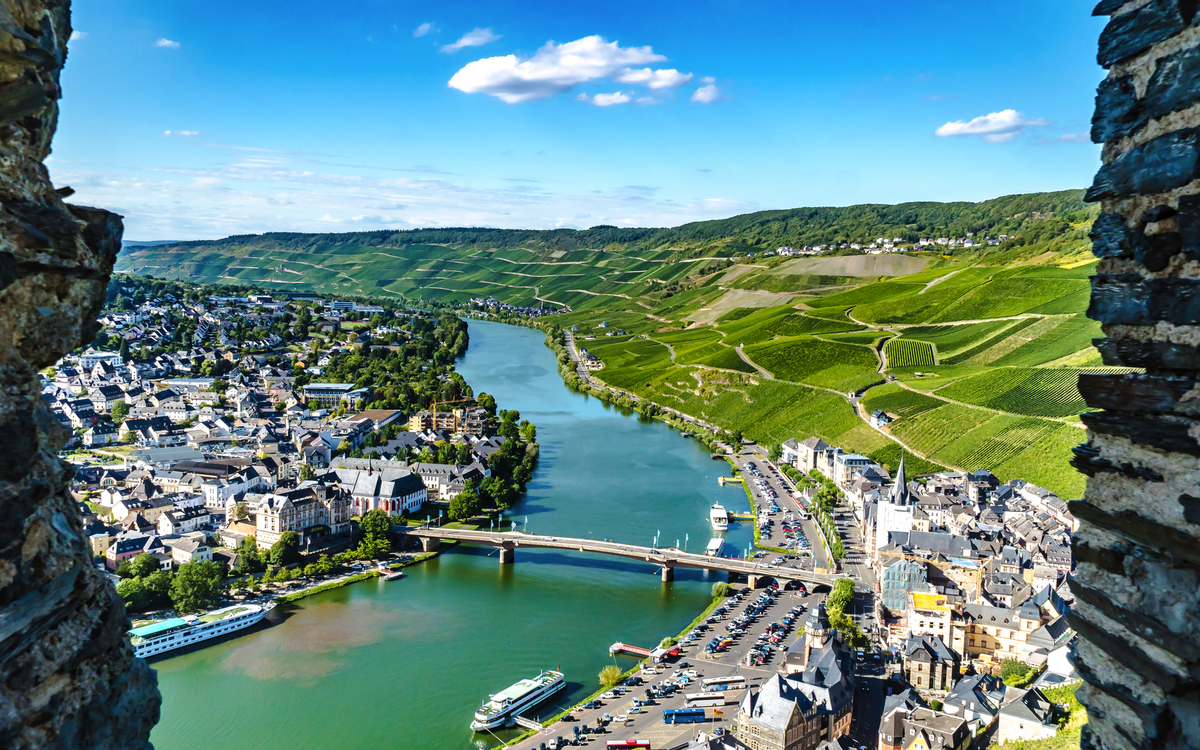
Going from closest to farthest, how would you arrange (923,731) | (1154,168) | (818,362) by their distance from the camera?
(1154,168) < (923,731) < (818,362)

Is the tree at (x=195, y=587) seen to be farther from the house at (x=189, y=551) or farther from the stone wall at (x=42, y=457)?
the stone wall at (x=42, y=457)

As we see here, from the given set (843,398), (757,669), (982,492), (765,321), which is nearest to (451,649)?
(757,669)

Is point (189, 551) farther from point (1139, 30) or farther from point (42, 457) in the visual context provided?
point (1139, 30)

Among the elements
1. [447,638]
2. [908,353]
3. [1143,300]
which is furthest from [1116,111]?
[908,353]

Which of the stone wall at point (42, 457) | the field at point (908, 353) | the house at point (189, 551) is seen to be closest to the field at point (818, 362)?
the field at point (908, 353)

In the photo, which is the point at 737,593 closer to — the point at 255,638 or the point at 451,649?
the point at 451,649

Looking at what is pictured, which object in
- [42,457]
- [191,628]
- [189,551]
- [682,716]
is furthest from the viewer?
[189,551]

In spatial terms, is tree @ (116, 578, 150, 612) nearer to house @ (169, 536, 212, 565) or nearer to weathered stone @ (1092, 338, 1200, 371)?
house @ (169, 536, 212, 565)
